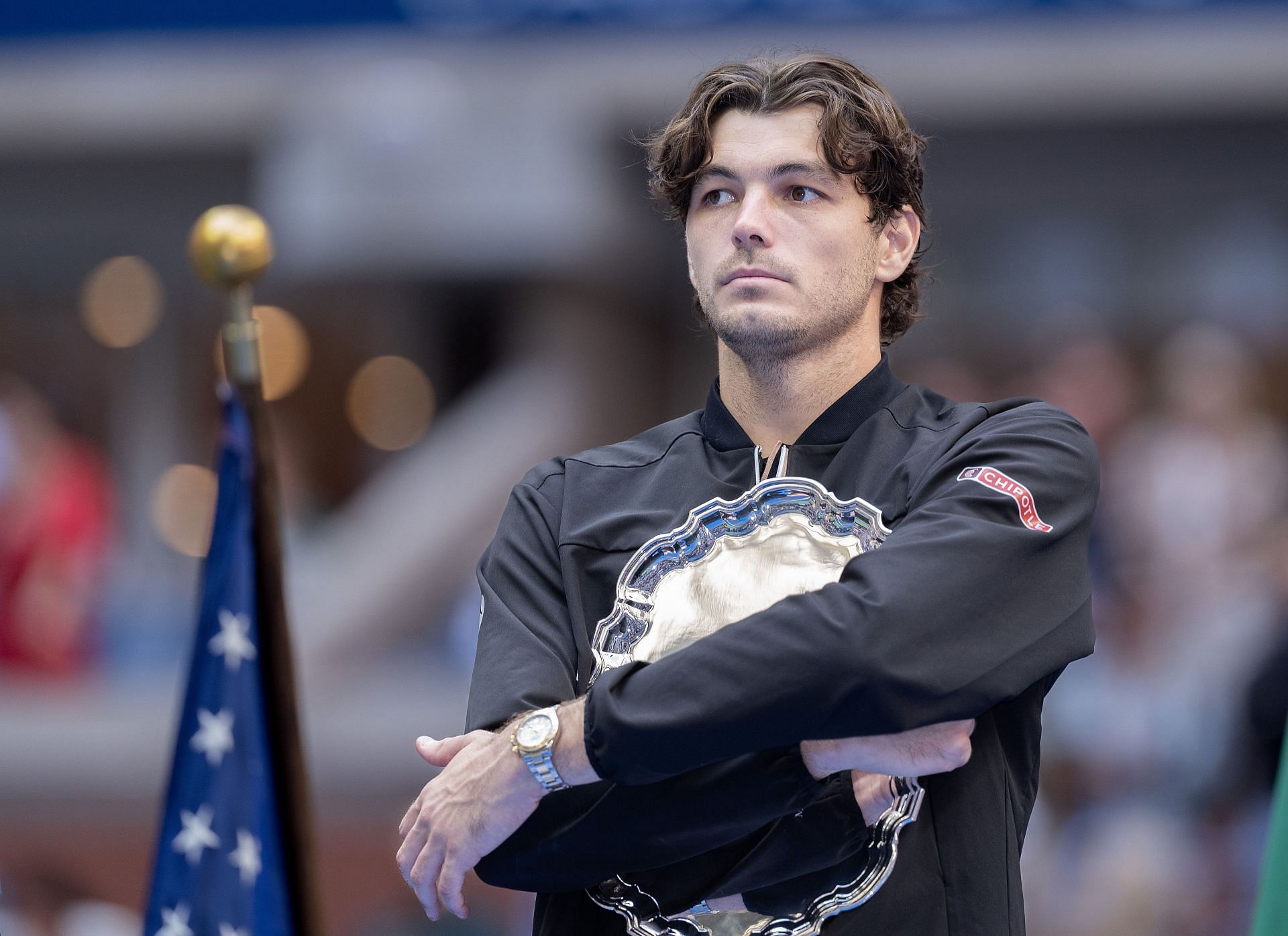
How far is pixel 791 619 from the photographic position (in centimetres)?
232

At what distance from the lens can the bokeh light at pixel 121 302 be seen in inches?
462

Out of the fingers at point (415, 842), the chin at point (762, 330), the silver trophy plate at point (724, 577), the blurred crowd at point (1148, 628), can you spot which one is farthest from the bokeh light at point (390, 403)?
the fingers at point (415, 842)

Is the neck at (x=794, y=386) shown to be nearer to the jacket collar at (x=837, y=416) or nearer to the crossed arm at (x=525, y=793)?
the jacket collar at (x=837, y=416)

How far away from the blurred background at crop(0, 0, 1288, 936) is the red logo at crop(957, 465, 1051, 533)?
433 centimetres

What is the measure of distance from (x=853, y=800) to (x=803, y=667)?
0.31m

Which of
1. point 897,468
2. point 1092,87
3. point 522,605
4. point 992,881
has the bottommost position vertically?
point 992,881

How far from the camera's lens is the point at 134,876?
8055 mm

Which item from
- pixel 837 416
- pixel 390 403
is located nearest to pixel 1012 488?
pixel 837 416

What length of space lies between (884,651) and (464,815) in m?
0.67

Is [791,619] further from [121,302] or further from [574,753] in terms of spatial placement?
[121,302]

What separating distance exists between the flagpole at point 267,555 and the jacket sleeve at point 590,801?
788mm

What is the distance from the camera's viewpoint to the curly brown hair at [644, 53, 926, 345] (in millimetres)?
2770

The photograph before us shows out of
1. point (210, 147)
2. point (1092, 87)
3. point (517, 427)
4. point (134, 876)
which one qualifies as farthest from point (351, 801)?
point (1092, 87)

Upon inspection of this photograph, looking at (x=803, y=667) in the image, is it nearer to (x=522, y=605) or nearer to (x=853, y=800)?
(x=853, y=800)
